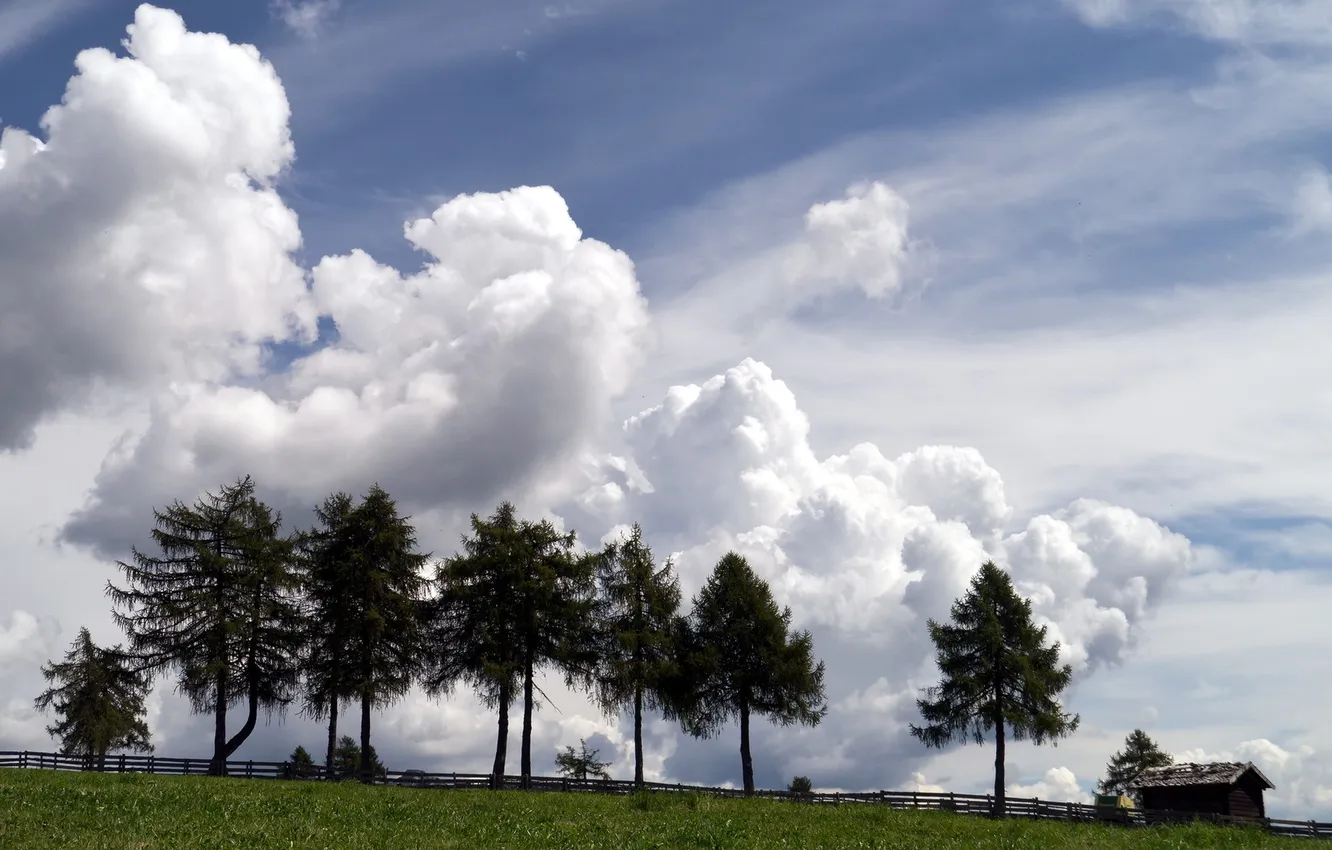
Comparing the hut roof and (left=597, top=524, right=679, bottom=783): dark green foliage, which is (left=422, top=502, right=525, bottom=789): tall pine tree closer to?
(left=597, top=524, right=679, bottom=783): dark green foliage

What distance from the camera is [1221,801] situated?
50281 millimetres

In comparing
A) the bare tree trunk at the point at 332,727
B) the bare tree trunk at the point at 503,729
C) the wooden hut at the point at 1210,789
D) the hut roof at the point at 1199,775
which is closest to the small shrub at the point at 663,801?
the bare tree trunk at the point at 503,729

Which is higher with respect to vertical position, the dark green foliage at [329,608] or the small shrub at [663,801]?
the dark green foliage at [329,608]

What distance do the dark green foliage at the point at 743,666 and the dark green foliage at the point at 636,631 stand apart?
1284 millimetres

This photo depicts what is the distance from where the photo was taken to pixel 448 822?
27.2 meters

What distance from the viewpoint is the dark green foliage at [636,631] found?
50.0 metres

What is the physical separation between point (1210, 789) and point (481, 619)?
1411 inches

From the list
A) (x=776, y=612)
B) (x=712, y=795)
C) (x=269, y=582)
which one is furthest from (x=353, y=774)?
(x=776, y=612)

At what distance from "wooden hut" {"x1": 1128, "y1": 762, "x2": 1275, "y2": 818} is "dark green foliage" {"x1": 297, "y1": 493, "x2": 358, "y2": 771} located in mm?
38542

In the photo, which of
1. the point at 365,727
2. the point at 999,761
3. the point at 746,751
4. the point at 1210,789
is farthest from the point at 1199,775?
the point at 365,727

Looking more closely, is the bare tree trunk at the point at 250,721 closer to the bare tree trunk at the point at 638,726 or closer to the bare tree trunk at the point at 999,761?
the bare tree trunk at the point at 638,726

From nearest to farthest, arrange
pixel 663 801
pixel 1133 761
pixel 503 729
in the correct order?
pixel 663 801
pixel 503 729
pixel 1133 761

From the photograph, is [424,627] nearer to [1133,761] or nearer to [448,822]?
[448,822]

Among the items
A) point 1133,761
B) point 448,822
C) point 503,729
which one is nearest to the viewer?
point 448,822
